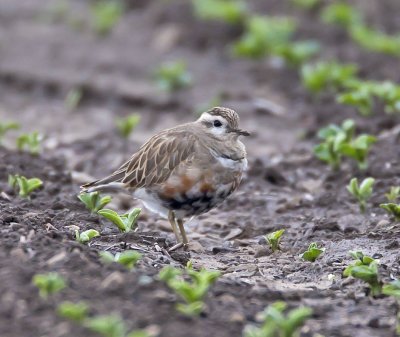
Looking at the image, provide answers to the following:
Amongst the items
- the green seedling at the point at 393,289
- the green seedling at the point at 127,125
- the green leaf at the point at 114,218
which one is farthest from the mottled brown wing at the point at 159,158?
the green seedling at the point at 127,125

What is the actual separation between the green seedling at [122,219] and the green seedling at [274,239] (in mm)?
1140

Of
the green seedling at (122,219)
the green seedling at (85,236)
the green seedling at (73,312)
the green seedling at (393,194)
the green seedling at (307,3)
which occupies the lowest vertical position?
the green seedling at (393,194)

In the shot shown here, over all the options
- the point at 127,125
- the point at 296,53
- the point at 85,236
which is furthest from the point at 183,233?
the point at 296,53

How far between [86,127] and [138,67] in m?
2.64

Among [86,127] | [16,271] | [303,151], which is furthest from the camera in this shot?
[86,127]

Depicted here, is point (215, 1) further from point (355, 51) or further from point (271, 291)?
point (271, 291)

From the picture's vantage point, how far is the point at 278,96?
15023 millimetres

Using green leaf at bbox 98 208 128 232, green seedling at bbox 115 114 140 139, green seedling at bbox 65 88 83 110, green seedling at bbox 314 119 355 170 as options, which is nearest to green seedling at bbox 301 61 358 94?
green seedling at bbox 115 114 140 139

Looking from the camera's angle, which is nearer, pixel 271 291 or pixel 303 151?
pixel 271 291

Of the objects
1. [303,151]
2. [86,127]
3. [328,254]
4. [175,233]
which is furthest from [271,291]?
[86,127]

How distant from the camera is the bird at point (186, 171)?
8.95 m

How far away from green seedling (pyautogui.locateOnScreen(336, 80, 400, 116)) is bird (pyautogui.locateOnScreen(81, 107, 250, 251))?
304cm

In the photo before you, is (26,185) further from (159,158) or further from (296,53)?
(296,53)

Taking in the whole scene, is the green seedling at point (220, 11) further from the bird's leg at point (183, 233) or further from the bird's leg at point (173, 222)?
the bird's leg at point (173, 222)
